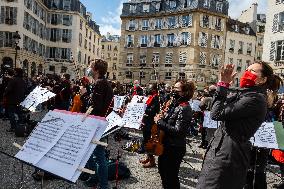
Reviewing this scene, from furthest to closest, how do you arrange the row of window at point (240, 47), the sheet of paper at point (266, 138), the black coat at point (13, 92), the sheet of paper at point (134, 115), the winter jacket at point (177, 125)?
the row of window at point (240, 47), the black coat at point (13, 92), the sheet of paper at point (134, 115), the sheet of paper at point (266, 138), the winter jacket at point (177, 125)

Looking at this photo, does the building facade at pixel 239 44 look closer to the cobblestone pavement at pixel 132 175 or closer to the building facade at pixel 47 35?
the building facade at pixel 47 35

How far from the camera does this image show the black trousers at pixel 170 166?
16.2ft

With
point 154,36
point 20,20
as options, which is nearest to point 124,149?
point 20,20

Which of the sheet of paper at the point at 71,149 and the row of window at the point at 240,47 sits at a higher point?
the row of window at the point at 240,47

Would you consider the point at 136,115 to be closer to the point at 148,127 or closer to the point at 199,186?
the point at 148,127

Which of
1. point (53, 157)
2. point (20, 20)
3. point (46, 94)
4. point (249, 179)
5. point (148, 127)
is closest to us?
point (53, 157)

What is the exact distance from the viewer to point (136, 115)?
8.39 m

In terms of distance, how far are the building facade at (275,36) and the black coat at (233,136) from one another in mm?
27644

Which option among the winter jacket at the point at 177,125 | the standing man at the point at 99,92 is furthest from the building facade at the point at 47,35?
the winter jacket at the point at 177,125

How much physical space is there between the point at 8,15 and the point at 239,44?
1319 inches

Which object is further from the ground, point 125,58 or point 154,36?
point 154,36

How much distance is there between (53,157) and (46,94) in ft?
26.0

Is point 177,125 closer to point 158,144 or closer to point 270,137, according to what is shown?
point 158,144

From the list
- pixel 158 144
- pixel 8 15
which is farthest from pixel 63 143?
pixel 8 15
